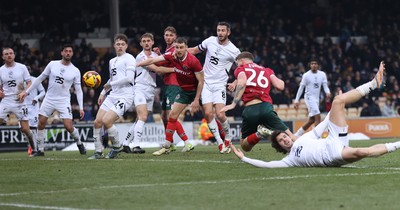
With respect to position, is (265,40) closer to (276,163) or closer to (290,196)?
(276,163)

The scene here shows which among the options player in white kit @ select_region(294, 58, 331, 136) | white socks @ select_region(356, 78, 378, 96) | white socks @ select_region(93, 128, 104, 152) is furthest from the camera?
player in white kit @ select_region(294, 58, 331, 136)

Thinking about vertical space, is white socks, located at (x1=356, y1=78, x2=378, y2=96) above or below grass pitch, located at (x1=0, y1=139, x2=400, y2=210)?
above

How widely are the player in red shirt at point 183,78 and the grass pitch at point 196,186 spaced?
7.49 ft

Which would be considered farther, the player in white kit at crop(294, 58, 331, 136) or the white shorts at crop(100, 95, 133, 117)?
the player in white kit at crop(294, 58, 331, 136)

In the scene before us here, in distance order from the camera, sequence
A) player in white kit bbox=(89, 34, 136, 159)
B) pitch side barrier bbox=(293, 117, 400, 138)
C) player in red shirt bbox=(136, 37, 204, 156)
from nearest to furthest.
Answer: player in white kit bbox=(89, 34, 136, 159) → player in red shirt bbox=(136, 37, 204, 156) → pitch side barrier bbox=(293, 117, 400, 138)

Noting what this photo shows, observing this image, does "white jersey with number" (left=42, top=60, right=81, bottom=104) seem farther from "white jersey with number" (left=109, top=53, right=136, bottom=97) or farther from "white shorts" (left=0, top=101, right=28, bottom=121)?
"white jersey with number" (left=109, top=53, right=136, bottom=97)

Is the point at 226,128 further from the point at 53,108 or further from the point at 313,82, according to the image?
the point at 313,82

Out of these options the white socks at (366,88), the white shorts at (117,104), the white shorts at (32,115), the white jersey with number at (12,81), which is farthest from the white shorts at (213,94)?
the white shorts at (32,115)

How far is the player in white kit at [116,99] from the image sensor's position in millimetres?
16344

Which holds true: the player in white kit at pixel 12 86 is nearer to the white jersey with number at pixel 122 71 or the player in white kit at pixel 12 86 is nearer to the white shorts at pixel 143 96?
the white shorts at pixel 143 96

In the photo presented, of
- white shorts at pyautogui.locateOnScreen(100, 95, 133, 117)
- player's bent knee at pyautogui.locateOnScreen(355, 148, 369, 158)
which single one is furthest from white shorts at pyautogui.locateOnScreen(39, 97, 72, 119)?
player's bent knee at pyautogui.locateOnScreen(355, 148, 369, 158)

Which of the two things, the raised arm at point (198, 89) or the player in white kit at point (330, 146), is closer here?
the player in white kit at point (330, 146)

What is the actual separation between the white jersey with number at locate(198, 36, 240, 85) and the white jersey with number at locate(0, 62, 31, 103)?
4.18 metres

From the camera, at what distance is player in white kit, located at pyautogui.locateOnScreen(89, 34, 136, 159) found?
16344 millimetres
